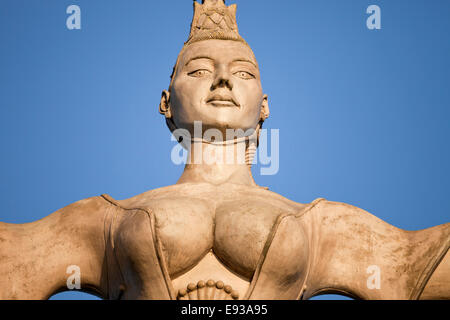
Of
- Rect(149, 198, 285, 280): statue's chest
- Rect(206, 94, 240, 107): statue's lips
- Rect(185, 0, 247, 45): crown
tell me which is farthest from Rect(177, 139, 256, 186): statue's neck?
Rect(185, 0, 247, 45): crown

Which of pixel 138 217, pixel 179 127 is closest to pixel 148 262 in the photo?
pixel 138 217

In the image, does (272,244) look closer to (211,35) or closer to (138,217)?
(138,217)

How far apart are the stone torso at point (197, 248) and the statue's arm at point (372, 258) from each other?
1.70ft

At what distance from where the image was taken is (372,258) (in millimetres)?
8875

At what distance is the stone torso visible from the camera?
810cm

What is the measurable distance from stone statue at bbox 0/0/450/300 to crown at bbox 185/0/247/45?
40 cm

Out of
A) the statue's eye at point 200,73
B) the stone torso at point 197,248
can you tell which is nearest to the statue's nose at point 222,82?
the statue's eye at point 200,73

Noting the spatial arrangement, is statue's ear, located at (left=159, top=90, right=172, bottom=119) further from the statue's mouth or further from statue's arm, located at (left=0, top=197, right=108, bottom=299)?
statue's arm, located at (left=0, top=197, right=108, bottom=299)

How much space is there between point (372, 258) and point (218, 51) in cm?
325

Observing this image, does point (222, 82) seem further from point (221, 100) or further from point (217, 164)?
point (217, 164)

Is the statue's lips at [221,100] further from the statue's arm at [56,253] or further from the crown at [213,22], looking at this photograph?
the statue's arm at [56,253]

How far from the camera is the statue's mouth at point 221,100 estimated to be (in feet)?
31.6

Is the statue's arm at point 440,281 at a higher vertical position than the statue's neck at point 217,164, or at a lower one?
lower
